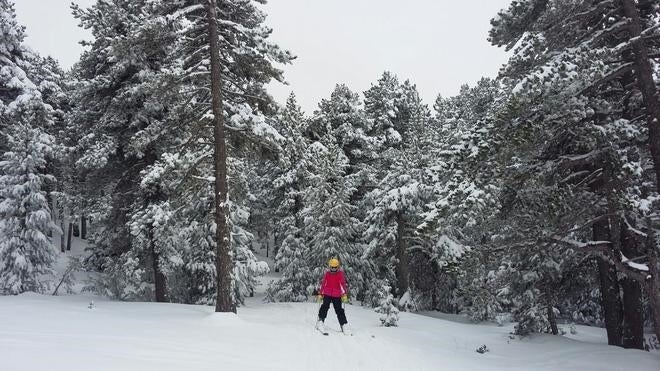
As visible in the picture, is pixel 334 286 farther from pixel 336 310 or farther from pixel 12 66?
pixel 12 66

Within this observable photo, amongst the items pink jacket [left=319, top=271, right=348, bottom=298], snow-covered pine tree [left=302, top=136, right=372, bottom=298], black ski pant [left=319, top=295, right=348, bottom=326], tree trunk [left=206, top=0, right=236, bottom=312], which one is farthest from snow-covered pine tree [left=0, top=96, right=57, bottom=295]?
black ski pant [left=319, top=295, right=348, bottom=326]

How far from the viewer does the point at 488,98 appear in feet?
133

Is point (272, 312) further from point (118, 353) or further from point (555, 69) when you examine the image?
point (555, 69)

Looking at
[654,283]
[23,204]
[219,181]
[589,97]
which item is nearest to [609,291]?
[654,283]

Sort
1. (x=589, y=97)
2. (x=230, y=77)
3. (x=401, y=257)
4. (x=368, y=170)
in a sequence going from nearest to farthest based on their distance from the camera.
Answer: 1. (x=589, y=97)
2. (x=230, y=77)
3. (x=401, y=257)
4. (x=368, y=170)

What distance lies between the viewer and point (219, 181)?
1312 cm

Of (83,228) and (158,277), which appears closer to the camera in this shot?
(158,277)

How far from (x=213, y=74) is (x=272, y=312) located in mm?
8858

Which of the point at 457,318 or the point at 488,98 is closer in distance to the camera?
the point at 457,318

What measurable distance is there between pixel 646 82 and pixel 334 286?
8.85 meters

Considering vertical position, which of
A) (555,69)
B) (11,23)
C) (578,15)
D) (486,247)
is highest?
(11,23)

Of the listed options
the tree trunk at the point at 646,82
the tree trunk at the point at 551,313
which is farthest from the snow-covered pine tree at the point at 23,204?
the tree trunk at the point at 646,82

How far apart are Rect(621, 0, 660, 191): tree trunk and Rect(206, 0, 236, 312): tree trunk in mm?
10294

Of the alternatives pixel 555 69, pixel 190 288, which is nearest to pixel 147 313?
pixel 190 288
